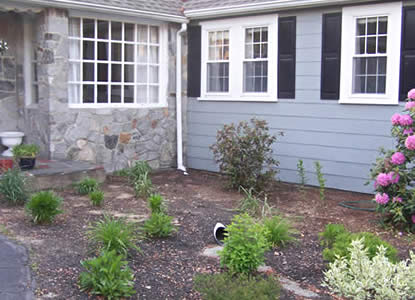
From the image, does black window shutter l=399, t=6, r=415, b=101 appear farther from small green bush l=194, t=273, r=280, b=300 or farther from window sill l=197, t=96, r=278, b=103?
small green bush l=194, t=273, r=280, b=300

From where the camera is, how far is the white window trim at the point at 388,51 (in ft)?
24.5

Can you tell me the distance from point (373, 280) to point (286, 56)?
5592 millimetres

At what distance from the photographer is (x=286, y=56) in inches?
342

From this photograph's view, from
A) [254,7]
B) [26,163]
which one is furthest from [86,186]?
[254,7]

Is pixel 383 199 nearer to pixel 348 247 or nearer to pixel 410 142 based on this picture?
pixel 410 142

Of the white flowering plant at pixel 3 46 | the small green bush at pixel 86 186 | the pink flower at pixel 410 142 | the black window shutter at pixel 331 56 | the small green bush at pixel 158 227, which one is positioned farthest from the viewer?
the white flowering plant at pixel 3 46

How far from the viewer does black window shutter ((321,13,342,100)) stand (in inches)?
318

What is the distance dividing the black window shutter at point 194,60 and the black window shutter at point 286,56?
1.73 meters

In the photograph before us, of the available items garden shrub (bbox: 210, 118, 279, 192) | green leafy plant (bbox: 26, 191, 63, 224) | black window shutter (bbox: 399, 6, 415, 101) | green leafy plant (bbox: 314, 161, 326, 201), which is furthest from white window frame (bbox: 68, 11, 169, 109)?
black window shutter (bbox: 399, 6, 415, 101)

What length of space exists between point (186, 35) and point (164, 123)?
1.69 metres

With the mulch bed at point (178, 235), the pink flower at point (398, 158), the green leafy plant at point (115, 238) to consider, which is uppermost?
the pink flower at point (398, 158)

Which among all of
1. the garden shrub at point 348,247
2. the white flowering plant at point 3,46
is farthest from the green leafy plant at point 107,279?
the white flowering plant at point 3,46

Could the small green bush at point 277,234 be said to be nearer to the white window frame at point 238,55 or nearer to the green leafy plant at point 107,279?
the green leafy plant at point 107,279

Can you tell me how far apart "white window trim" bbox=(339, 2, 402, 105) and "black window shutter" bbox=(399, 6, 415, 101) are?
2.6 inches
